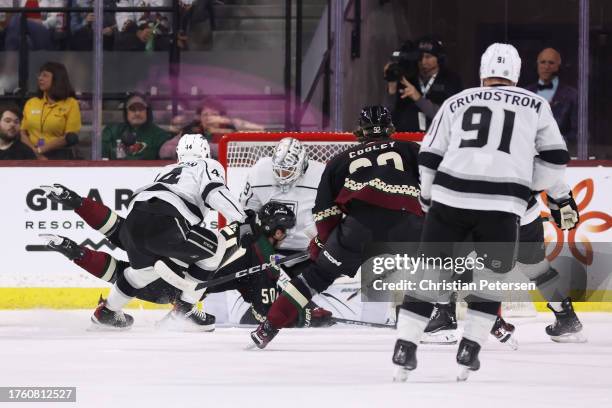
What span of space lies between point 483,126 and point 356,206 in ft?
4.00

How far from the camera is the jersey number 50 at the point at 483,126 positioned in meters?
3.89

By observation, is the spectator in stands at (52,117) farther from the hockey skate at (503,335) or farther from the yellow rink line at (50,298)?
the hockey skate at (503,335)

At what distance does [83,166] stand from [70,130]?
0.27 metres

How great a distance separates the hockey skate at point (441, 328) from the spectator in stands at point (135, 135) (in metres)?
2.23

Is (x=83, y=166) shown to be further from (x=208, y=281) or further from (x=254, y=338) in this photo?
(x=254, y=338)

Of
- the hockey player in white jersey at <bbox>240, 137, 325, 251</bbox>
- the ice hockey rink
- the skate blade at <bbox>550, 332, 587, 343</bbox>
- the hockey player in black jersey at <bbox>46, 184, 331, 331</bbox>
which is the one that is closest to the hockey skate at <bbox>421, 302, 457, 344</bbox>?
the ice hockey rink

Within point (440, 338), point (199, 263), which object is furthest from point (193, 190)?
point (440, 338)

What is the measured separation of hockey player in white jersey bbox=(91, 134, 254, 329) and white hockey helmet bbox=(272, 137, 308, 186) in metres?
0.34

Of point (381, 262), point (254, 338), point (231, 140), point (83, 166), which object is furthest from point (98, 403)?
point (83, 166)

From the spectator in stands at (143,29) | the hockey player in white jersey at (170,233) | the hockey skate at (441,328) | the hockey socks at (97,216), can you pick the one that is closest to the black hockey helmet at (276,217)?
the hockey player in white jersey at (170,233)

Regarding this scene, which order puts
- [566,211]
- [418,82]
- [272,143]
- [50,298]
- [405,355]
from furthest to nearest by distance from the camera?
[418,82]
[50,298]
[272,143]
[566,211]
[405,355]

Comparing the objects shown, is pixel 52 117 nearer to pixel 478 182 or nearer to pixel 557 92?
pixel 557 92

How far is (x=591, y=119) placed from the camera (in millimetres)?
6980

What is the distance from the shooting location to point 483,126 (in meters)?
3.90
